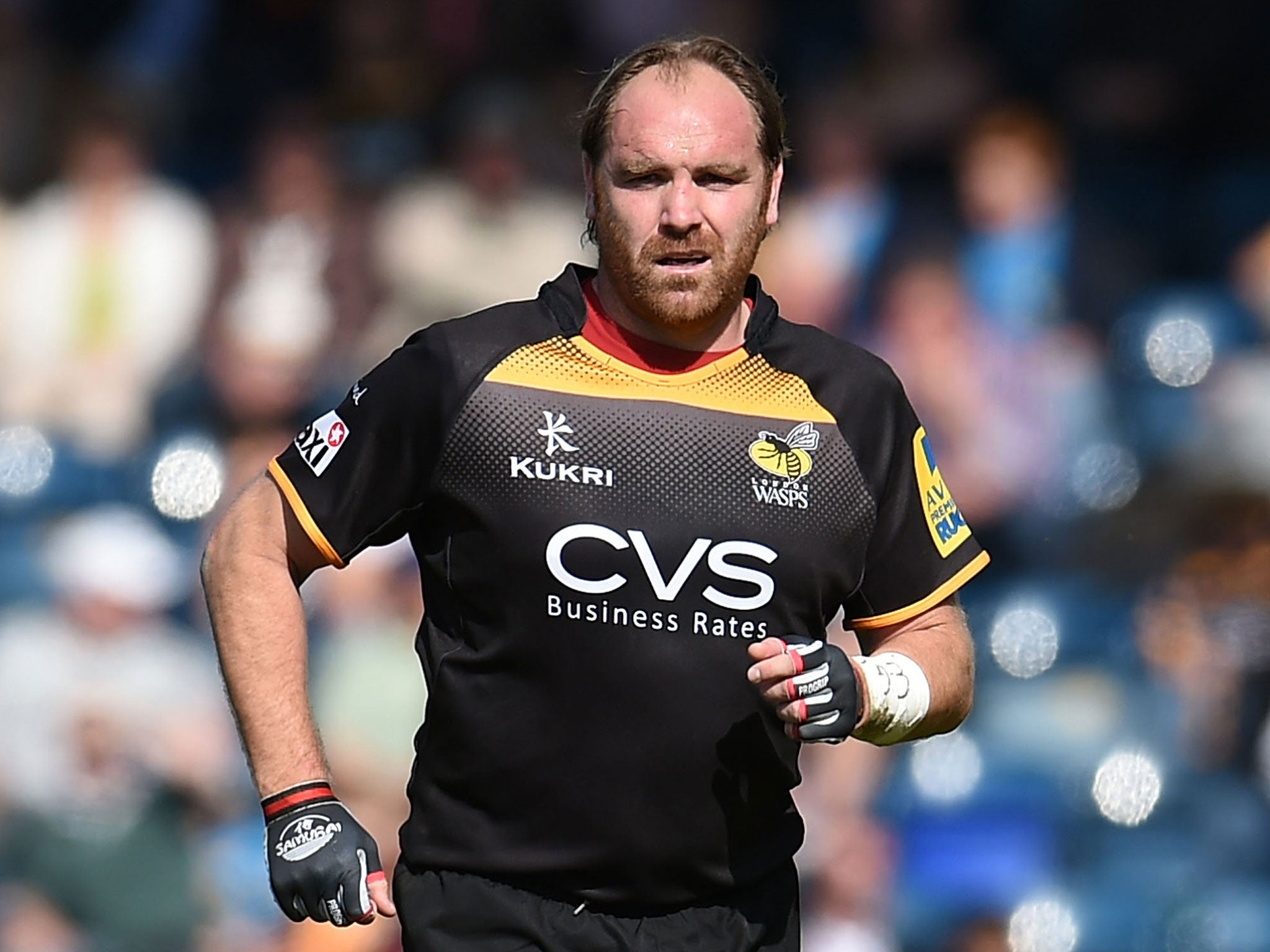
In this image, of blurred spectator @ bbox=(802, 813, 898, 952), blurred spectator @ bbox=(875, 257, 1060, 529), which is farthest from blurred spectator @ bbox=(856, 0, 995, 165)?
blurred spectator @ bbox=(802, 813, 898, 952)

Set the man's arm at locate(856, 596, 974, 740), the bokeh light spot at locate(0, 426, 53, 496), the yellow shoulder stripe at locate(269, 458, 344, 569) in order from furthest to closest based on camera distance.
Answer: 1. the bokeh light spot at locate(0, 426, 53, 496)
2. the man's arm at locate(856, 596, 974, 740)
3. the yellow shoulder stripe at locate(269, 458, 344, 569)

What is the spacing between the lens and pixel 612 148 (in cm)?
374

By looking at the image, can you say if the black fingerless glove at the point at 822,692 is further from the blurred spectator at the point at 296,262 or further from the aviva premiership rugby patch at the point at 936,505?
the blurred spectator at the point at 296,262

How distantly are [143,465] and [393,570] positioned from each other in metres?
1.48

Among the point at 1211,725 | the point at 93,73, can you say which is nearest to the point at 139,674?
the point at 93,73

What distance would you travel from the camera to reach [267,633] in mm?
3576

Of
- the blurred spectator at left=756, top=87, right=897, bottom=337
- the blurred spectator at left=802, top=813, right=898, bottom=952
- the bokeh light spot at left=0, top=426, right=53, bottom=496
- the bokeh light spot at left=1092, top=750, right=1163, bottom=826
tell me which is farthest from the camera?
the bokeh light spot at left=0, top=426, right=53, bottom=496

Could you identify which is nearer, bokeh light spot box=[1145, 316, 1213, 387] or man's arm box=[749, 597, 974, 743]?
man's arm box=[749, 597, 974, 743]

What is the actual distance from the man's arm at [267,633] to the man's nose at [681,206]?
862mm

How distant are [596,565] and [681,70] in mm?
968

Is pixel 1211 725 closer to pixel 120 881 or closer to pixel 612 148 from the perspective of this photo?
pixel 120 881

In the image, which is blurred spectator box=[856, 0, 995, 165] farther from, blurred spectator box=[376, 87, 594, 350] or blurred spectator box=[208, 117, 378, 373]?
blurred spectator box=[208, 117, 378, 373]

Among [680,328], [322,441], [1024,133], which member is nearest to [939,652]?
[680,328]

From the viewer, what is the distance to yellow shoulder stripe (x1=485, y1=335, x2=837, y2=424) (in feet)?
11.9
